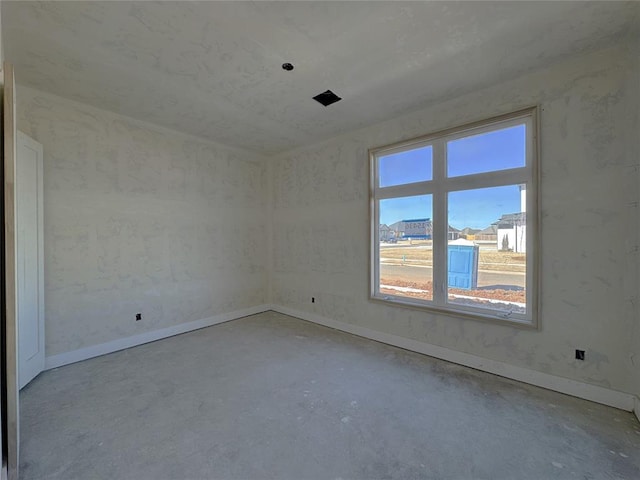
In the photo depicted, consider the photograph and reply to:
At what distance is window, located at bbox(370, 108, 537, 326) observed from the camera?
279cm

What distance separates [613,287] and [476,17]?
2482 mm

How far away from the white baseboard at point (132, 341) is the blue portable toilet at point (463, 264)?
3.55 m

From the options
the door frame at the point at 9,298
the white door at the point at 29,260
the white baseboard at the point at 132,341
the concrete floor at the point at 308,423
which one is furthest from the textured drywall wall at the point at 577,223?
the white door at the point at 29,260

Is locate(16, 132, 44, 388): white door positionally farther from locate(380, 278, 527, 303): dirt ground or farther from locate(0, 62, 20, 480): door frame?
locate(380, 278, 527, 303): dirt ground

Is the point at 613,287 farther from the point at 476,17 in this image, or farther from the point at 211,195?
the point at 211,195

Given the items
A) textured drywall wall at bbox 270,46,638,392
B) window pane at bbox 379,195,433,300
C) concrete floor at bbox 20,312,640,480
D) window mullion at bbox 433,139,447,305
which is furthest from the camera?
window pane at bbox 379,195,433,300

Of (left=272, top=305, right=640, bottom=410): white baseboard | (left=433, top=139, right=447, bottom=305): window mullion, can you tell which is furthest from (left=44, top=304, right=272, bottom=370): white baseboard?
(left=433, top=139, right=447, bottom=305): window mullion

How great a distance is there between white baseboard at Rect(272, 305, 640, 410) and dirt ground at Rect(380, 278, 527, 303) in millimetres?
586

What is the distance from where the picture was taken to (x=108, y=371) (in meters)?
2.89

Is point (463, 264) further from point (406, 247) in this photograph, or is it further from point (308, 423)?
point (308, 423)

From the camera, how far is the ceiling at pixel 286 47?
6.27 ft

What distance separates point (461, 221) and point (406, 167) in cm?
103

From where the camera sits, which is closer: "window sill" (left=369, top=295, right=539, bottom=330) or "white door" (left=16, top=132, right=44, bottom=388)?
"white door" (left=16, top=132, right=44, bottom=388)

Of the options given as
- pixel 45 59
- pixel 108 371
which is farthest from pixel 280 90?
pixel 108 371
